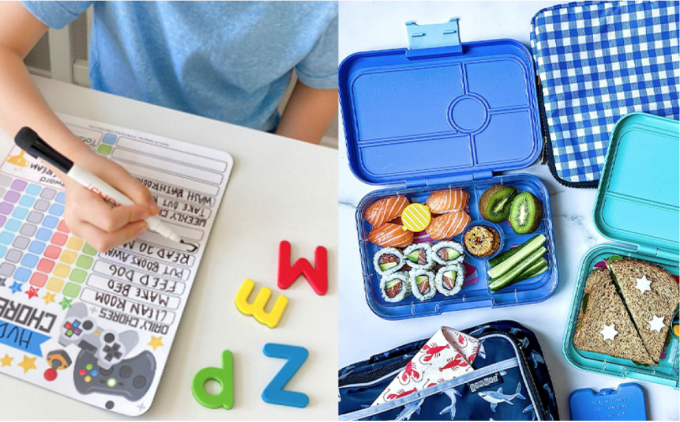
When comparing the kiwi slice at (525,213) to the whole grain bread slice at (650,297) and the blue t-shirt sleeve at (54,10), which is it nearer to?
the whole grain bread slice at (650,297)

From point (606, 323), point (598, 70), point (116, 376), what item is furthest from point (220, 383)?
point (598, 70)

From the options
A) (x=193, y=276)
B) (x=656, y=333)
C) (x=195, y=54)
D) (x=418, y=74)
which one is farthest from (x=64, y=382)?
(x=656, y=333)

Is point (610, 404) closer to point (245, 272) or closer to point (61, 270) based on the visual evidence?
point (245, 272)

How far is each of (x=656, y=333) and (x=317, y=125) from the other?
611 millimetres

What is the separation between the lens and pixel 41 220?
56cm

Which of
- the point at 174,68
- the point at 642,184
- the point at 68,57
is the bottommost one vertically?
the point at 642,184

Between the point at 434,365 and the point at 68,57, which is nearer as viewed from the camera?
the point at 434,365

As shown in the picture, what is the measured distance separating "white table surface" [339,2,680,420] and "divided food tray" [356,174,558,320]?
0.06 feet

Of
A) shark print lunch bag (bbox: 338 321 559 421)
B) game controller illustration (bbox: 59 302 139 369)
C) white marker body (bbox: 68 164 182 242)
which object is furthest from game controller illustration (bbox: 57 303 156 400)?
shark print lunch bag (bbox: 338 321 559 421)

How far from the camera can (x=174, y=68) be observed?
730mm

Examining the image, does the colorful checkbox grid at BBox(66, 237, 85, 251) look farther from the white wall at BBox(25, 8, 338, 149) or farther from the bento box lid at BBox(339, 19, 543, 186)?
the white wall at BBox(25, 8, 338, 149)

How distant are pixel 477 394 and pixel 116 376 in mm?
444

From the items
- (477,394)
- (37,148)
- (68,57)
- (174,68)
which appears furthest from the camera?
(68,57)

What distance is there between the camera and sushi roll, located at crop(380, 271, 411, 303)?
686 millimetres
